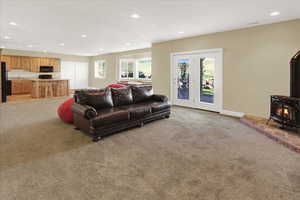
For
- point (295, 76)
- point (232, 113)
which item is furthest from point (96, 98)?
point (295, 76)

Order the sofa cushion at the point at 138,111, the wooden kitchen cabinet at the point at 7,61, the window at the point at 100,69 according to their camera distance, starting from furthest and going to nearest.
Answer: the window at the point at 100,69
the wooden kitchen cabinet at the point at 7,61
the sofa cushion at the point at 138,111

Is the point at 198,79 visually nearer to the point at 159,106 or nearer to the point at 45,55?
the point at 159,106

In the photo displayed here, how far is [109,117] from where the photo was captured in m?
3.38

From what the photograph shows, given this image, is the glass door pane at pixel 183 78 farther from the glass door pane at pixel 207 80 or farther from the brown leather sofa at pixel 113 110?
the brown leather sofa at pixel 113 110

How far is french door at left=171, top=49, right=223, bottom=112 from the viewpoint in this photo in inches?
218

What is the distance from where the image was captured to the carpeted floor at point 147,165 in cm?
179

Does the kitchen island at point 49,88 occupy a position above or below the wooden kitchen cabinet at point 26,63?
below

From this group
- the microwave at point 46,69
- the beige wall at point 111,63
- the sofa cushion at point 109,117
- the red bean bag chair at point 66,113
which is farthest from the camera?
the microwave at point 46,69

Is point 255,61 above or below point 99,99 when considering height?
above

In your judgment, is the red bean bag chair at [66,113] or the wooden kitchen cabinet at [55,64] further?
the wooden kitchen cabinet at [55,64]

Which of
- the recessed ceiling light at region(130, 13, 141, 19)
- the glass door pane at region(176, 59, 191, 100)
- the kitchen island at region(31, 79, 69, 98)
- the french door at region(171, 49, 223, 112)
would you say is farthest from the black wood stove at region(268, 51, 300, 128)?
the kitchen island at region(31, 79, 69, 98)

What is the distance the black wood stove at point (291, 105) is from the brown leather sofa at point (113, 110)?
2.52 metres

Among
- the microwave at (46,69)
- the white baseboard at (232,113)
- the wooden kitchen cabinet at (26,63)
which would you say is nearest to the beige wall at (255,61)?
the white baseboard at (232,113)

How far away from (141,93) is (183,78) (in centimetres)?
223
